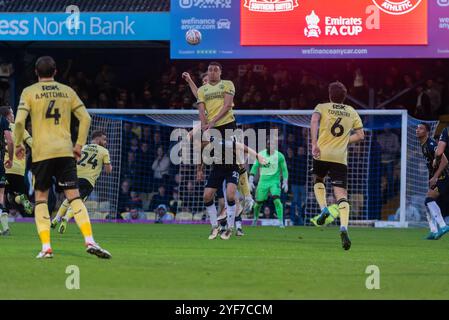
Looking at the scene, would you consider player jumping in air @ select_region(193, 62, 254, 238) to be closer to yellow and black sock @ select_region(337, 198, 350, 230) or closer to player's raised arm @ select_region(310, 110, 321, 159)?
player's raised arm @ select_region(310, 110, 321, 159)

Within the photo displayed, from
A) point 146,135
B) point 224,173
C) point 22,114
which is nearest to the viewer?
point 22,114

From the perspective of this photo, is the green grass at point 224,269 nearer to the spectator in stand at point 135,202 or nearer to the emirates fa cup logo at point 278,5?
the emirates fa cup logo at point 278,5

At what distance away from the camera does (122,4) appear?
27.0m

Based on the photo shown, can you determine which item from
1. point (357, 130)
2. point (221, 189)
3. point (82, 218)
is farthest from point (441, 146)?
point (82, 218)

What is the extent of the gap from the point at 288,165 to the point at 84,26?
246 inches

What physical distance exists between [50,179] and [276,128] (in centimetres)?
1526

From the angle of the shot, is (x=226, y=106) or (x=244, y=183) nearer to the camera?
(x=226, y=106)

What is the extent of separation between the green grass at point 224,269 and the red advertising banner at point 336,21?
8.70 m

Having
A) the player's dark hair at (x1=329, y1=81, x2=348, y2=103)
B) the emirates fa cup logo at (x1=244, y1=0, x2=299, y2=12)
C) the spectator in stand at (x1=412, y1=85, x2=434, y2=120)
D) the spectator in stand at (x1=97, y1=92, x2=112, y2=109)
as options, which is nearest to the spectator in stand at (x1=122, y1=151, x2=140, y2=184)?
the spectator in stand at (x1=97, y1=92, x2=112, y2=109)

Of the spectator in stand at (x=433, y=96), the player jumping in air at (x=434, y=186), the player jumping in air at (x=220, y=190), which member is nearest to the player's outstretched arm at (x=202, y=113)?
Answer: the player jumping in air at (x=220, y=190)

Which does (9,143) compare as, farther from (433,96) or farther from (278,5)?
(433,96)

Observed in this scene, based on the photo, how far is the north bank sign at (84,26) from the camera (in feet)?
85.9

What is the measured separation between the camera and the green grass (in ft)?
29.0

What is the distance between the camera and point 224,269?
10953 millimetres
